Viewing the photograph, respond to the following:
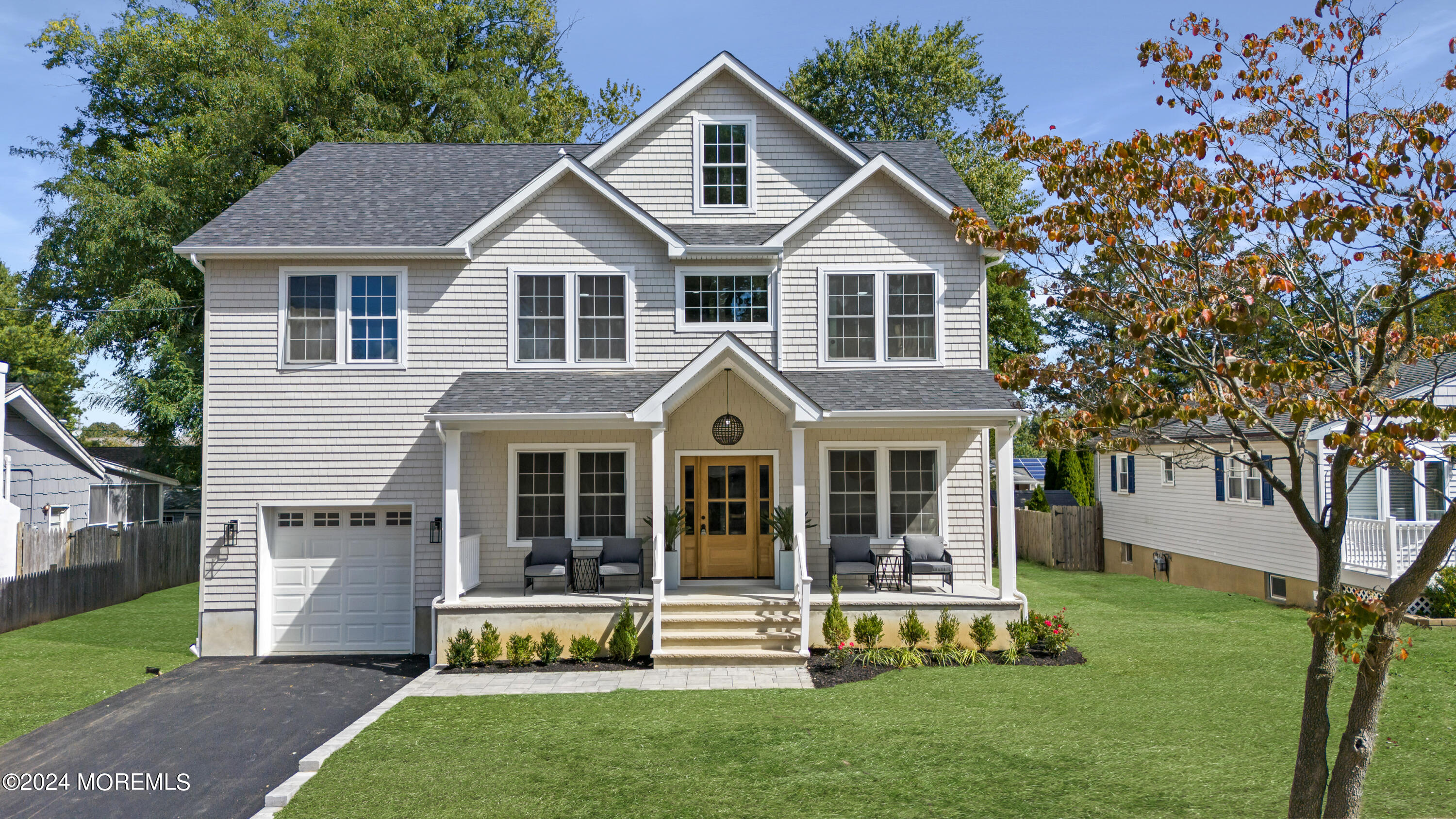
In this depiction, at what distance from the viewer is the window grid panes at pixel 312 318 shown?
14.7 meters

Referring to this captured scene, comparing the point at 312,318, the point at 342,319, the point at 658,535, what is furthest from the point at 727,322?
the point at 312,318

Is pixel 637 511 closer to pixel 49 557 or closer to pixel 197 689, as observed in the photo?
pixel 197 689

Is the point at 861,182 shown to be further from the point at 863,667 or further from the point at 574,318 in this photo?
the point at 863,667

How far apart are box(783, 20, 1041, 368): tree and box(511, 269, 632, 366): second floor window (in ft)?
59.5

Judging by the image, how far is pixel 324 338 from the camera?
1472 cm

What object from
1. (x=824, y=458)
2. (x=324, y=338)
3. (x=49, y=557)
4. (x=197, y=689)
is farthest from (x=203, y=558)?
(x=824, y=458)

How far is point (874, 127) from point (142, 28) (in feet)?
76.6

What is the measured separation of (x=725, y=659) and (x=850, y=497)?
12.8 ft

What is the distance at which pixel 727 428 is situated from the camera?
49.8ft

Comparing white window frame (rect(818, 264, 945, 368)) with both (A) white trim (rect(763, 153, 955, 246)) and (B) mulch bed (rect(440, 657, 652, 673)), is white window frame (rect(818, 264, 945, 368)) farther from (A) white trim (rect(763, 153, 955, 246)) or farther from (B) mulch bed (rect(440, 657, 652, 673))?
(B) mulch bed (rect(440, 657, 652, 673))

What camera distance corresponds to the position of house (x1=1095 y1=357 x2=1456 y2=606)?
1614 centimetres

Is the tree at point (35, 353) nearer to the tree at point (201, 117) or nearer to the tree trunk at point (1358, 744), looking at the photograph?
the tree at point (201, 117)

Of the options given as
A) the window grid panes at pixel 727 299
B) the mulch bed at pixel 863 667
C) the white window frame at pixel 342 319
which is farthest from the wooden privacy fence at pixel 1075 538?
the white window frame at pixel 342 319

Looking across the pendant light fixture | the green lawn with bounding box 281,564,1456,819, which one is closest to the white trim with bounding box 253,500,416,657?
the green lawn with bounding box 281,564,1456,819
